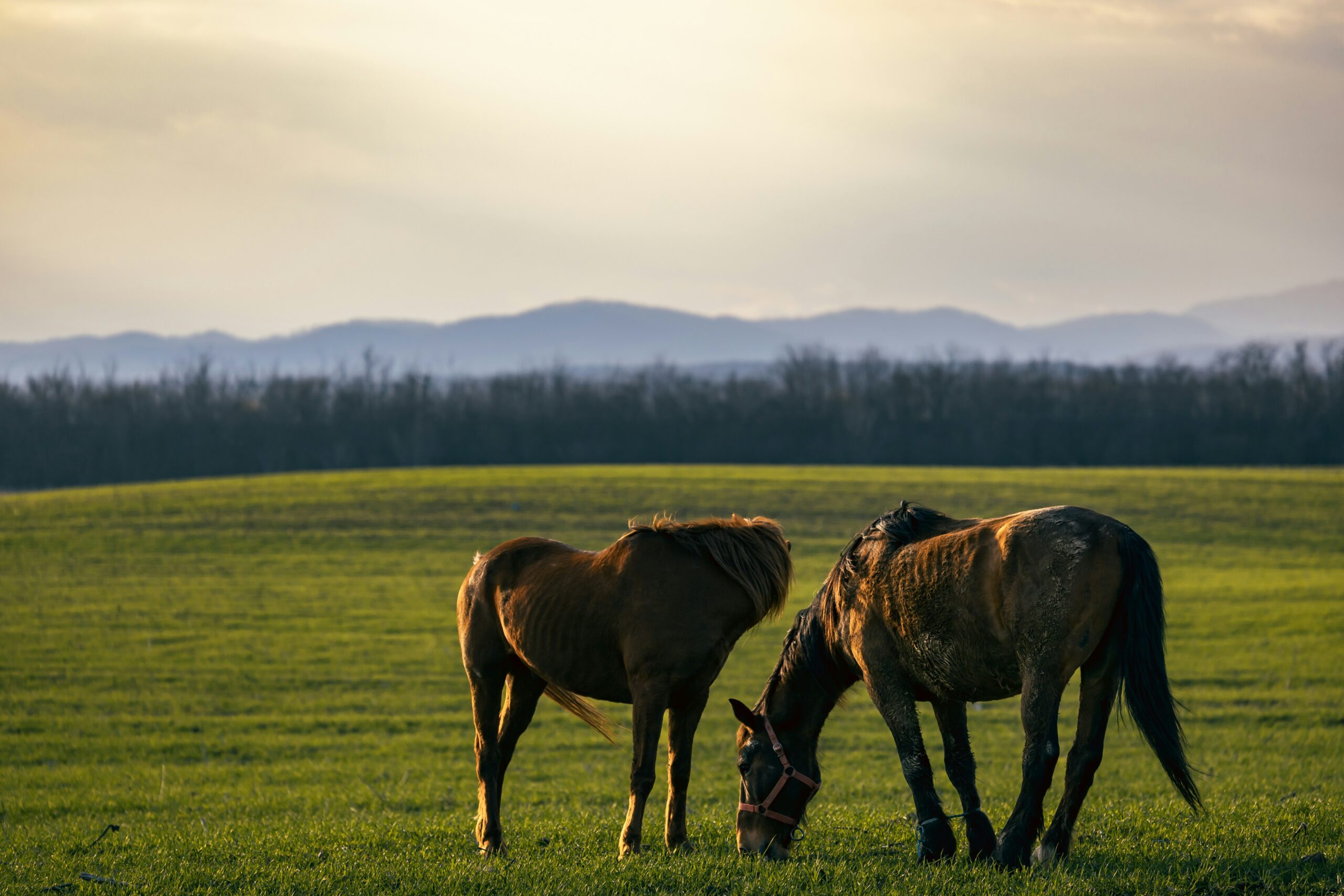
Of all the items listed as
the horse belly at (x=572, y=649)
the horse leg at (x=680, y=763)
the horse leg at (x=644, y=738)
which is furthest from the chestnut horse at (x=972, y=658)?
the horse belly at (x=572, y=649)

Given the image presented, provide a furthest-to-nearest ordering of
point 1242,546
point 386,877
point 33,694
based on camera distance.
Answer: point 1242,546, point 33,694, point 386,877

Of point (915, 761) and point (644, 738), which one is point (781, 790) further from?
point (644, 738)

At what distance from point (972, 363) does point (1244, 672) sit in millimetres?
102313

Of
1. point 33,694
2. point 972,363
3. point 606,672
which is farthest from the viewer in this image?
point 972,363

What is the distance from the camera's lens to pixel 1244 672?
21.3 metres

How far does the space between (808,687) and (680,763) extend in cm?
103

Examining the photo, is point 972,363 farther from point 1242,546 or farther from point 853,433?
point 1242,546

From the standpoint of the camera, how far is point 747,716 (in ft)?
22.7

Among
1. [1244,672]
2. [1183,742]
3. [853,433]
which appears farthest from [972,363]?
[1183,742]

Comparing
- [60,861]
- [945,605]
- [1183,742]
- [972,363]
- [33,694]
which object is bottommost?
[33,694]

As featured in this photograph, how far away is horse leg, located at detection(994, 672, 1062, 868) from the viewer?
19.3 ft

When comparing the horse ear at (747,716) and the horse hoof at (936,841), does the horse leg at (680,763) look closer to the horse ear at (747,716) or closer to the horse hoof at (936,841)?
the horse ear at (747,716)

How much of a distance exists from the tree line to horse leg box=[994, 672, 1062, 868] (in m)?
78.2

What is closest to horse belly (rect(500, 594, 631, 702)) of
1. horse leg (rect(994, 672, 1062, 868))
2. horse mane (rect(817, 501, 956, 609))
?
horse mane (rect(817, 501, 956, 609))
